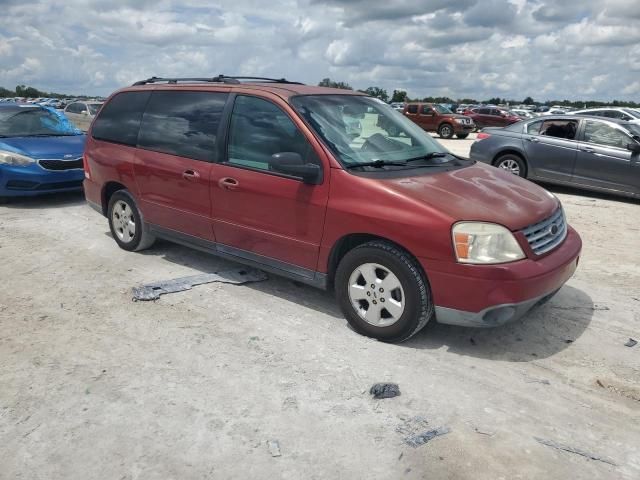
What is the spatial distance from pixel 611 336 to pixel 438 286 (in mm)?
1631

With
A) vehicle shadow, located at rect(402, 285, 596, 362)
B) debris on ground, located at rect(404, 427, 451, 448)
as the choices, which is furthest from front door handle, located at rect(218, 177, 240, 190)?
debris on ground, located at rect(404, 427, 451, 448)

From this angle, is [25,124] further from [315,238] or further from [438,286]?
[438,286]

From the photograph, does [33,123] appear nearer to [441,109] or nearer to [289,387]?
[289,387]

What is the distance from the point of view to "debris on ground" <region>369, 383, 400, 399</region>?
3.30m

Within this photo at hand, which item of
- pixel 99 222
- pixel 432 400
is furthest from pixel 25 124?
pixel 432 400

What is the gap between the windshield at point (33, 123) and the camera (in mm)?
8906

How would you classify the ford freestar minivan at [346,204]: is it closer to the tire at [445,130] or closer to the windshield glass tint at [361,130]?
the windshield glass tint at [361,130]

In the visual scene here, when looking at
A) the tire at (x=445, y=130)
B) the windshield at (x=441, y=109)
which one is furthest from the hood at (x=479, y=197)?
the windshield at (x=441, y=109)

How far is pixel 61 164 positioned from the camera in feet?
27.4

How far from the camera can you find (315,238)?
4148 millimetres

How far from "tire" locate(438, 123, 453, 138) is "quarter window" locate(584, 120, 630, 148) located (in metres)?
16.0

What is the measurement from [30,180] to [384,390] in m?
6.96

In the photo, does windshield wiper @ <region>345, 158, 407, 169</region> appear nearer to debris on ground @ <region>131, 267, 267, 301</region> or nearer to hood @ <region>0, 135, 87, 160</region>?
debris on ground @ <region>131, 267, 267, 301</region>

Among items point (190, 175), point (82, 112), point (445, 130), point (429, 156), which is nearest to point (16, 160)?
point (190, 175)
